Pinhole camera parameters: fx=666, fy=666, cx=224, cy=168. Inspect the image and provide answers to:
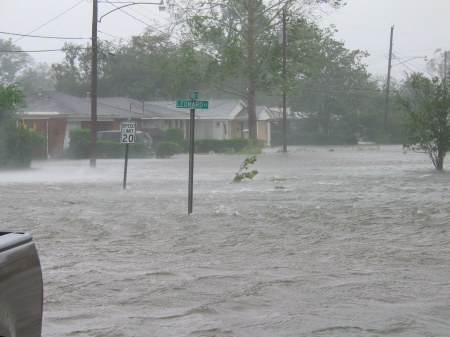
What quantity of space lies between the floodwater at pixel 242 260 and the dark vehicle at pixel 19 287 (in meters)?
2.08

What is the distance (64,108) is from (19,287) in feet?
132

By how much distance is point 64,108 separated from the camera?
4247 cm

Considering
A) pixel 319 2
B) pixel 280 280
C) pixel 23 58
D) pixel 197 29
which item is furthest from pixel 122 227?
pixel 23 58

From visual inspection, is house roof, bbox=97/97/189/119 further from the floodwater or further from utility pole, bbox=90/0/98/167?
the floodwater

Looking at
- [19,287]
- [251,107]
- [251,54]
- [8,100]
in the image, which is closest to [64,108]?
[8,100]

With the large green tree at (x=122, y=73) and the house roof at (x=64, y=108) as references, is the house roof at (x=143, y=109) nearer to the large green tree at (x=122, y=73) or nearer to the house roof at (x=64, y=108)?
the house roof at (x=64, y=108)

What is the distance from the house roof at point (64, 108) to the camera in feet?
135

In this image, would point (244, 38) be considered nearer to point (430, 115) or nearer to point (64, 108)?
point (64, 108)

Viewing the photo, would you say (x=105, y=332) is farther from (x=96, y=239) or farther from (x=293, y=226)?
(x=293, y=226)

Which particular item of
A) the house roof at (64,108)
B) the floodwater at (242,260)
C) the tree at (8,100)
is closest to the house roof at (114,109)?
the house roof at (64,108)

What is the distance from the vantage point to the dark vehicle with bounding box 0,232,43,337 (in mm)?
3436

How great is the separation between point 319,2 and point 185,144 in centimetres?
1438

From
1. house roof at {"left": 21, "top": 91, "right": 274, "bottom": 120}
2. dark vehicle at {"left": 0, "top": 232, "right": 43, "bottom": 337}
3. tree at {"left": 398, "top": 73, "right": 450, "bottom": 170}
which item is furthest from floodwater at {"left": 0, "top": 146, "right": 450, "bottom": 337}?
house roof at {"left": 21, "top": 91, "right": 274, "bottom": 120}

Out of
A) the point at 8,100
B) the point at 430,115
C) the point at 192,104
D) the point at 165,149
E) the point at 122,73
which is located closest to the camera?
the point at 192,104
